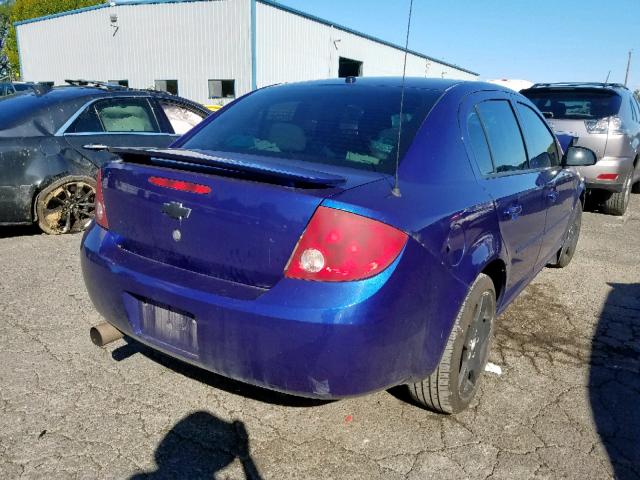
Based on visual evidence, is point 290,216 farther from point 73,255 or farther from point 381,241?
point 73,255

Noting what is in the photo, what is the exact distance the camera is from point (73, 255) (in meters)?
4.61

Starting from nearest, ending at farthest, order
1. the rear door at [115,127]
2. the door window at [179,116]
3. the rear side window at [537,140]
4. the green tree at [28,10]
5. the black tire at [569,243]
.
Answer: the rear side window at [537,140]
the black tire at [569,243]
the rear door at [115,127]
the door window at [179,116]
the green tree at [28,10]

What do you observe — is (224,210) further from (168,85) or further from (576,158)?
(168,85)

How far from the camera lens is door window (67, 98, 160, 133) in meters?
5.15

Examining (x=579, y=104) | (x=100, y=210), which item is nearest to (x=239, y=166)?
(x=100, y=210)

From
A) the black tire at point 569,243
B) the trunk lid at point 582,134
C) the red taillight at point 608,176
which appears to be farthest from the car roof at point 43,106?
the red taillight at point 608,176

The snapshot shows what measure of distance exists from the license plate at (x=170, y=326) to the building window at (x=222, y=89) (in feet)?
68.0

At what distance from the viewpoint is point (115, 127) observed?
5.40m

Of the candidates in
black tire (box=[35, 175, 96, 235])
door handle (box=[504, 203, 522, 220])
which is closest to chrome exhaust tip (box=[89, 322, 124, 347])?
door handle (box=[504, 203, 522, 220])

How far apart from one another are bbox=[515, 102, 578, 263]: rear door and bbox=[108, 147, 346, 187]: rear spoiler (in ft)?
6.35

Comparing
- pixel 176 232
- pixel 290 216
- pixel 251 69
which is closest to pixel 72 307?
pixel 176 232

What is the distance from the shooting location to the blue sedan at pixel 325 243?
5.86ft

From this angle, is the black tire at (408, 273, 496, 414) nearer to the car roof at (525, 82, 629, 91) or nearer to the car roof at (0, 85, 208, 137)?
the car roof at (0, 85, 208, 137)

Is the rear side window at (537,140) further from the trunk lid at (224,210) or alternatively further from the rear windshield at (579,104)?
the rear windshield at (579,104)
